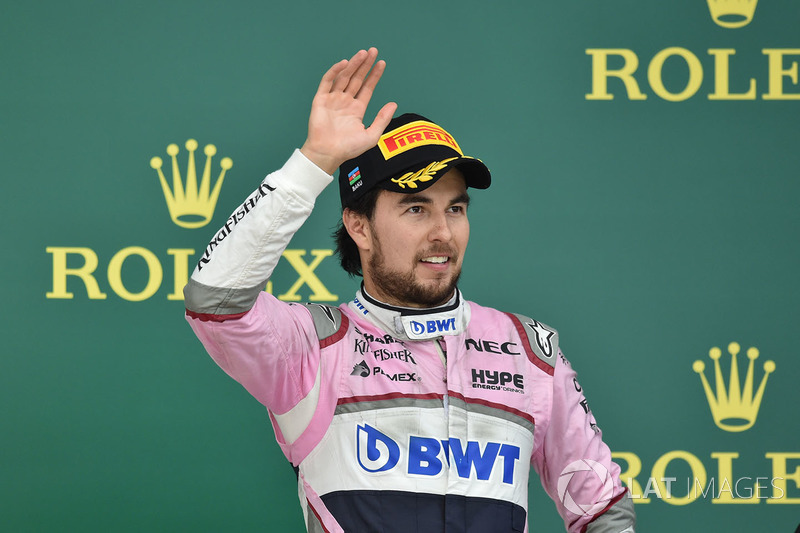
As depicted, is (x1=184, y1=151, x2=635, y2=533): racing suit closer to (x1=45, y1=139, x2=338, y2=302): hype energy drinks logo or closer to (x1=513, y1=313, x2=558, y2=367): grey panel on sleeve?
(x1=513, y1=313, x2=558, y2=367): grey panel on sleeve

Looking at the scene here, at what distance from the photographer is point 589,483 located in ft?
4.49

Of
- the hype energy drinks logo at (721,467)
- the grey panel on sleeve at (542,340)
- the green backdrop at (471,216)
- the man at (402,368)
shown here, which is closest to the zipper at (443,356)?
the man at (402,368)

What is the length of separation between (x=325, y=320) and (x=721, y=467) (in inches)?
42.5

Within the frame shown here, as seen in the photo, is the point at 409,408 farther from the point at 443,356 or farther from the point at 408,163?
the point at 408,163

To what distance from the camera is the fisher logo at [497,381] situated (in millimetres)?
1295

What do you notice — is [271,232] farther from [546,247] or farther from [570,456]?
[546,247]

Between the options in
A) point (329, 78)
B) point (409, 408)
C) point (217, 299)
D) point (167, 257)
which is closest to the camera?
point (217, 299)

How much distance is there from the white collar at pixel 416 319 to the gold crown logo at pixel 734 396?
0.80 metres

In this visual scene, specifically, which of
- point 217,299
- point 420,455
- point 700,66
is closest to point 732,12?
point 700,66

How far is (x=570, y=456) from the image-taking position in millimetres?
1372

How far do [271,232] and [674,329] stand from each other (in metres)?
1.16

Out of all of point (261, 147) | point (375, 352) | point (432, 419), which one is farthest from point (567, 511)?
point (261, 147)

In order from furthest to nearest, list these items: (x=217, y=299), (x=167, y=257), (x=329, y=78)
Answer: (x=167, y=257)
(x=329, y=78)
(x=217, y=299)

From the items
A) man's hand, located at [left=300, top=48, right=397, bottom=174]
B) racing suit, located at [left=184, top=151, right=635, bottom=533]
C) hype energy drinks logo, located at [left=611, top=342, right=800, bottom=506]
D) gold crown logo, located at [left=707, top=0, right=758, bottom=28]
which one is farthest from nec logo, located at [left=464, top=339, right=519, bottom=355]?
gold crown logo, located at [left=707, top=0, right=758, bottom=28]
